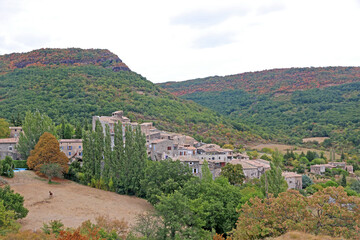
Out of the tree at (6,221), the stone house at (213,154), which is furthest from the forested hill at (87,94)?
the tree at (6,221)

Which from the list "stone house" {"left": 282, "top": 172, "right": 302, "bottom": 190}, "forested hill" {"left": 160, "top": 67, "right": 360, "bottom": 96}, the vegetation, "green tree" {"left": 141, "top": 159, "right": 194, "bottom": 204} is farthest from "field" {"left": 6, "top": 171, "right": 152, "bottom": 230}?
"forested hill" {"left": 160, "top": 67, "right": 360, "bottom": 96}

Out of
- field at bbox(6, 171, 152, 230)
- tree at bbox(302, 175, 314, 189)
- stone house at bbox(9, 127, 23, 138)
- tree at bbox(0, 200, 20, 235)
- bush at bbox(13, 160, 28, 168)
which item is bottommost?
tree at bbox(302, 175, 314, 189)

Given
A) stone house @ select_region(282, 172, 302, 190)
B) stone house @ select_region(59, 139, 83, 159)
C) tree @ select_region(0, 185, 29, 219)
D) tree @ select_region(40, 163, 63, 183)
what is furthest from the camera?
stone house @ select_region(282, 172, 302, 190)

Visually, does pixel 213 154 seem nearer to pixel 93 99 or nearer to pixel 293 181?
pixel 293 181

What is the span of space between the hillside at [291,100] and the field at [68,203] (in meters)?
67.6

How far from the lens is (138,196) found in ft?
125

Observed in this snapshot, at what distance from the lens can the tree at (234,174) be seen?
3809 centimetres

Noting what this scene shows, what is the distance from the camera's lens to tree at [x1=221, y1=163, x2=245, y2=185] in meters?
38.1

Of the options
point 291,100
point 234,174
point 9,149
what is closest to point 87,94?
point 9,149

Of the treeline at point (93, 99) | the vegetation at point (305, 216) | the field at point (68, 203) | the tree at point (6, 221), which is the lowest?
the field at point (68, 203)

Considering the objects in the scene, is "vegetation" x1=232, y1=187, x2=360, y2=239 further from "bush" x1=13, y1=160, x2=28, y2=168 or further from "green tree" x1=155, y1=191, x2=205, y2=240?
"bush" x1=13, y1=160, x2=28, y2=168

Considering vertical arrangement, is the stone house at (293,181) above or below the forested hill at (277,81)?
below

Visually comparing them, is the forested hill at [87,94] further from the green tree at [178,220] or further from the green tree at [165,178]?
the green tree at [178,220]

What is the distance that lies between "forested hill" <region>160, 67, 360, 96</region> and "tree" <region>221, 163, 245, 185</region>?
402ft
